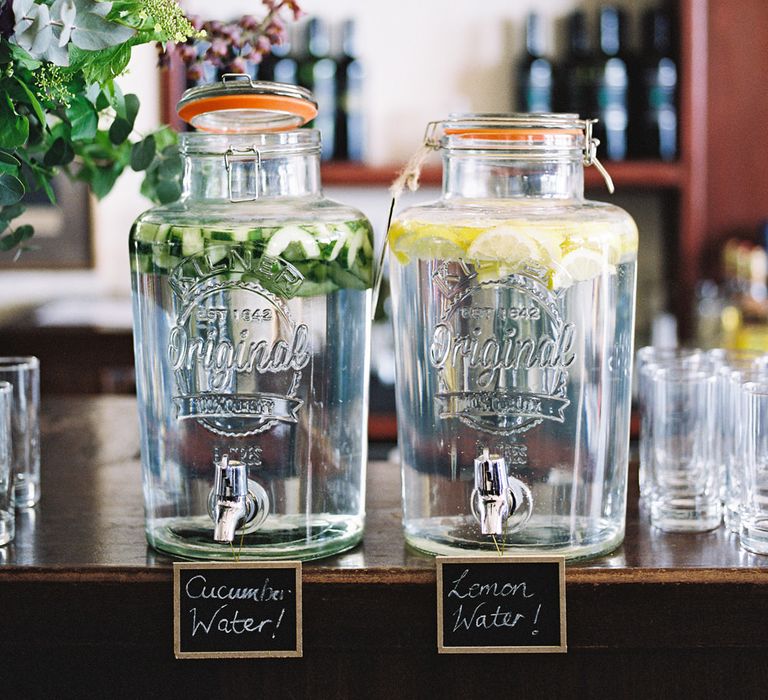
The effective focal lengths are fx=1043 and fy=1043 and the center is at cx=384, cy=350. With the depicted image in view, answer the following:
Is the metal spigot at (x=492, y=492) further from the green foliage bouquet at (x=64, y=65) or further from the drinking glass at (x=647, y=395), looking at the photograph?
the green foliage bouquet at (x=64, y=65)

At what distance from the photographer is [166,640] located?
0.70m

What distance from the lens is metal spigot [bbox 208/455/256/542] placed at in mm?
666

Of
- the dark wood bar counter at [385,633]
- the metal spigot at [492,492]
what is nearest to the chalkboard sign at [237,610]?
the dark wood bar counter at [385,633]

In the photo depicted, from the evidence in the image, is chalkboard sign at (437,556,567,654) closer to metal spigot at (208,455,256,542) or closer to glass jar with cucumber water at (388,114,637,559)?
glass jar with cucumber water at (388,114,637,559)

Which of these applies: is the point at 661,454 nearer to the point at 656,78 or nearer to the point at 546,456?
the point at 546,456

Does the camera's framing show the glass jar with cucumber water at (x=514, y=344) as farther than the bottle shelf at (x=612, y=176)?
No

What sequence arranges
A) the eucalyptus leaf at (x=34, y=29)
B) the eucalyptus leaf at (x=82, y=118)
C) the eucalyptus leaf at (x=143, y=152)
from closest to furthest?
1. the eucalyptus leaf at (x=34, y=29)
2. the eucalyptus leaf at (x=82, y=118)
3. the eucalyptus leaf at (x=143, y=152)

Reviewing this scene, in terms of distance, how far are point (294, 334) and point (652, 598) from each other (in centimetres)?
29

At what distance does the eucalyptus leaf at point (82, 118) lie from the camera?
735mm

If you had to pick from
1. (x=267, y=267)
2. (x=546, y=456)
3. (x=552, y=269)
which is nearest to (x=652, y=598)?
(x=546, y=456)

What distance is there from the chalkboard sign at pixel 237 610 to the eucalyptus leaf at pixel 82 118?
1.03 ft

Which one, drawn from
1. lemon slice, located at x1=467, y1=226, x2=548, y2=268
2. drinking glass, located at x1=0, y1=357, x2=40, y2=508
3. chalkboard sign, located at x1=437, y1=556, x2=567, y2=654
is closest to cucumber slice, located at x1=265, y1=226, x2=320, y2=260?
lemon slice, located at x1=467, y1=226, x2=548, y2=268

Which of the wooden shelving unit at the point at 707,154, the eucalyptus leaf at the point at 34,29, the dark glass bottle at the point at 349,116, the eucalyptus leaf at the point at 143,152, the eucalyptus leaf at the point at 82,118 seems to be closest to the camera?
the eucalyptus leaf at the point at 34,29

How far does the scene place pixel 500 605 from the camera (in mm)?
676
